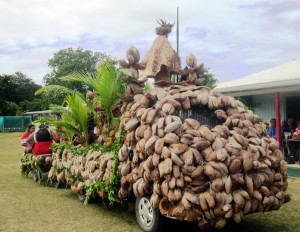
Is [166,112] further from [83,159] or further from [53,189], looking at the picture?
[53,189]

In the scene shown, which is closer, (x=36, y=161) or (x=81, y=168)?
(x=81, y=168)

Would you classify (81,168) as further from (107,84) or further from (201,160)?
(201,160)

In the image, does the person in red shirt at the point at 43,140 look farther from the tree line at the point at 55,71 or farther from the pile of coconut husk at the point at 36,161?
the tree line at the point at 55,71

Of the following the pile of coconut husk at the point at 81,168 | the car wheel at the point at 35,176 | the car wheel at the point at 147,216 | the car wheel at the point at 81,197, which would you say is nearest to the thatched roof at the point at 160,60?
the pile of coconut husk at the point at 81,168

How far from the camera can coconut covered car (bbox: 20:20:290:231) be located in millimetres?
4789

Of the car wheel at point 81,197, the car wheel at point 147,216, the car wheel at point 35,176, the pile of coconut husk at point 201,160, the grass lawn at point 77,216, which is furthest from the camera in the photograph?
the car wheel at point 35,176

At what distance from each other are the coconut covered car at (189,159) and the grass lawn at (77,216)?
1.49 feet

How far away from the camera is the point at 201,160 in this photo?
4.89 m

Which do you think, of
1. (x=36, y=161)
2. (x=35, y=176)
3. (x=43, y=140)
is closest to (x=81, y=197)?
(x=36, y=161)

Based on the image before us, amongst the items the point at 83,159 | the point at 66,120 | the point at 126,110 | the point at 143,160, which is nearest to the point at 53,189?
the point at 66,120

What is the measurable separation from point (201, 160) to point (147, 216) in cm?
131

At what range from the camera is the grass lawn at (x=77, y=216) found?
6098 mm

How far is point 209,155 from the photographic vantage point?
4902 millimetres

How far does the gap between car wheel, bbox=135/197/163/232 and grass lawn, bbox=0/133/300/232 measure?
263 millimetres
